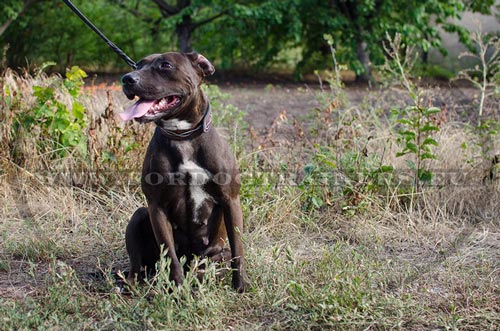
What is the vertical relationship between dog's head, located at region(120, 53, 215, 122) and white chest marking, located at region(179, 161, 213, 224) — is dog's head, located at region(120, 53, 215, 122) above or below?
above

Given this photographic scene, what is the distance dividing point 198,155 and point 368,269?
108 cm

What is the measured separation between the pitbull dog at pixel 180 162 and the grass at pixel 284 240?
263 millimetres

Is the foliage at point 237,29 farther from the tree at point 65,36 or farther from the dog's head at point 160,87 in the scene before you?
the dog's head at point 160,87

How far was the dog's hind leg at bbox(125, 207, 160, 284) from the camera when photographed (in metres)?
3.64

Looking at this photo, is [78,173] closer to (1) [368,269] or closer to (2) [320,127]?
(2) [320,127]

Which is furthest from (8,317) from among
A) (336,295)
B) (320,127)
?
(320,127)

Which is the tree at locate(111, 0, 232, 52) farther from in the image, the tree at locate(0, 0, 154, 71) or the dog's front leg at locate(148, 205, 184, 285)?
the dog's front leg at locate(148, 205, 184, 285)

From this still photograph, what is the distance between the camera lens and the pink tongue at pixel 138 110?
3.17 metres

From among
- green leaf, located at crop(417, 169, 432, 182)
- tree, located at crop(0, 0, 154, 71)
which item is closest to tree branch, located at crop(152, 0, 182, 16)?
tree, located at crop(0, 0, 154, 71)

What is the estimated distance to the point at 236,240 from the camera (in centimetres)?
354

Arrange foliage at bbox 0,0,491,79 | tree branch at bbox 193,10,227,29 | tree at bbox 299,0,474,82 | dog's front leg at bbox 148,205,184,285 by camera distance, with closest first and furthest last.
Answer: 1. dog's front leg at bbox 148,205,184,285
2. tree at bbox 299,0,474,82
3. foliage at bbox 0,0,491,79
4. tree branch at bbox 193,10,227,29

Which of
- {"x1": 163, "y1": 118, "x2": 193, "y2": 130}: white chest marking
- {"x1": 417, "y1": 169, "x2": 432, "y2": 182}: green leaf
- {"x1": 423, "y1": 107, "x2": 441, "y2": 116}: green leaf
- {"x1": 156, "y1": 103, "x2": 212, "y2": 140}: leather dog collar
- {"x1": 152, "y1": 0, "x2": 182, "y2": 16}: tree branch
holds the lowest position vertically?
{"x1": 417, "y1": 169, "x2": 432, "y2": 182}: green leaf

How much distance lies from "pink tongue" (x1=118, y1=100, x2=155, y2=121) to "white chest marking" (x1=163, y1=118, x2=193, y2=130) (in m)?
0.17

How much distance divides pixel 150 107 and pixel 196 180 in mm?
455
